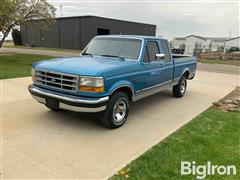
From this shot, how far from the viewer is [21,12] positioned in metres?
15.2

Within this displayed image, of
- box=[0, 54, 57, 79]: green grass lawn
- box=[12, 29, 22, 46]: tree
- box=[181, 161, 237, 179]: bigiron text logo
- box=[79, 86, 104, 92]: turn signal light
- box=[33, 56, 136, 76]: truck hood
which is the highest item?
box=[12, 29, 22, 46]: tree

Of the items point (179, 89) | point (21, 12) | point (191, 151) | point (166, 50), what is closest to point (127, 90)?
point (191, 151)

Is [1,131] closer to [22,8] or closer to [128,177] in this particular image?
[128,177]

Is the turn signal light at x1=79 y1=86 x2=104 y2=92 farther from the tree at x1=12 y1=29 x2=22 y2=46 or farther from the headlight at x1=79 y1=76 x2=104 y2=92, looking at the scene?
the tree at x1=12 y1=29 x2=22 y2=46

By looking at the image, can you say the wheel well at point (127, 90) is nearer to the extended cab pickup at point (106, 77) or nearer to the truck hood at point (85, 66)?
the extended cab pickup at point (106, 77)

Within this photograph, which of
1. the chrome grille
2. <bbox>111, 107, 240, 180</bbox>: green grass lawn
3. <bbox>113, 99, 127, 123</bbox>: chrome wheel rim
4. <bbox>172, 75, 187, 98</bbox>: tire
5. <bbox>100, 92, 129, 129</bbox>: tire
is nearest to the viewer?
<bbox>111, 107, 240, 180</bbox>: green grass lawn

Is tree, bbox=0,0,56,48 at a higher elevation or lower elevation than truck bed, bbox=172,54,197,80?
higher

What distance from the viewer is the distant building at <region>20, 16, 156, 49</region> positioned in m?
33.7

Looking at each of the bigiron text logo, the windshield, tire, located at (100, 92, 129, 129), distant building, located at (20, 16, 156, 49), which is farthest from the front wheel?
distant building, located at (20, 16, 156, 49)

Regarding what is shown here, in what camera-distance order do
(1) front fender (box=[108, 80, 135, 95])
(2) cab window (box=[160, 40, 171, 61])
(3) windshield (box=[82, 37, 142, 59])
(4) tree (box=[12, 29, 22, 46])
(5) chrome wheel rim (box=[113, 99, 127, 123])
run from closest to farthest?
(1) front fender (box=[108, 80, 135, 95]) < (5) chrome wheel rim (box=[113, 99, 127, 123]) < (3) windshield (box=[82, 37, 142, 59]) < (2) cab window (box=[160, 40, 171, 61]) < (4) tree (box=[12, 29, 22, 46])

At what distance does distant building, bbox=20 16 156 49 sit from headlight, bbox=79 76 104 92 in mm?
30321

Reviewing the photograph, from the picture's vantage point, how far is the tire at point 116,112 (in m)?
4.43

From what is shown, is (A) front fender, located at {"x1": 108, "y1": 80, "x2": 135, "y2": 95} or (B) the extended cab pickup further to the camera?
(A) front fender, located at {"x1": 108, "y1": 80, "x2": 135, "y2": 95}

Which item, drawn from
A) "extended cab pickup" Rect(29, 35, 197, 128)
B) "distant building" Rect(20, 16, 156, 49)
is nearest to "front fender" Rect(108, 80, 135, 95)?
"extended cab pickup" Rect(29, 35, 197, 128)
